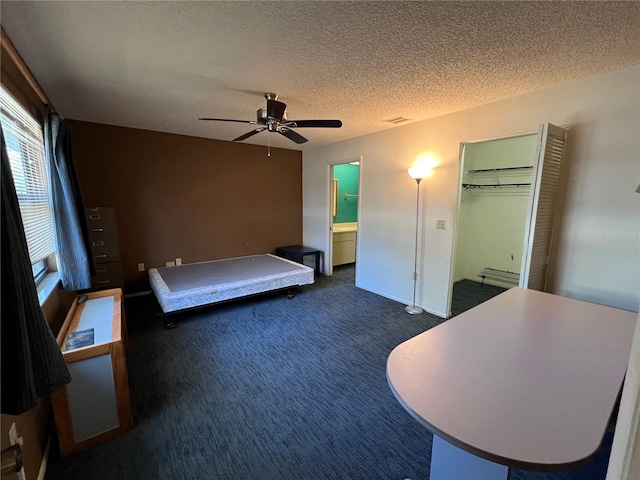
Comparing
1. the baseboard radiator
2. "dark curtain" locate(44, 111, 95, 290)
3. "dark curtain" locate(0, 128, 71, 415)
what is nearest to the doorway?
the baseboard radiator

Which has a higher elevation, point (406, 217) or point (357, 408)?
point (406, 217)

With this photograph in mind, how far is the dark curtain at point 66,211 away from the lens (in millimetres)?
2295

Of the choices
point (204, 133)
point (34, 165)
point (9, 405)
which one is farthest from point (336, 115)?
point (9, 405)

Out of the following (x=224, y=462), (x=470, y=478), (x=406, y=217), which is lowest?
(x=224, y=462)

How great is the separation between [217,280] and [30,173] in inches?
76.4

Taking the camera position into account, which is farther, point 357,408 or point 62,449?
point 357,408

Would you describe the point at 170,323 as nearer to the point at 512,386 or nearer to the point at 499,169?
the point at 512,386

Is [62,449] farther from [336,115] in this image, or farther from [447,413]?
[336,115]

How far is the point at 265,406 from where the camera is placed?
1977 millimetres

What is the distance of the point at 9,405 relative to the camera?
81 centimetres

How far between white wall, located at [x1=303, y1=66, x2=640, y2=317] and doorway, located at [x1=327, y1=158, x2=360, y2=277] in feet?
4.24

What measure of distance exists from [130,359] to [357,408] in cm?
203

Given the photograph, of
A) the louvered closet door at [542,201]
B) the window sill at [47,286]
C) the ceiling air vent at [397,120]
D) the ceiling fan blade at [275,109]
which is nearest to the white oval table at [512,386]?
the louvered closet door at [542,201]

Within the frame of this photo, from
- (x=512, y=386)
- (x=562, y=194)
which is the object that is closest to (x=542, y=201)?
(x=562, y=194)
